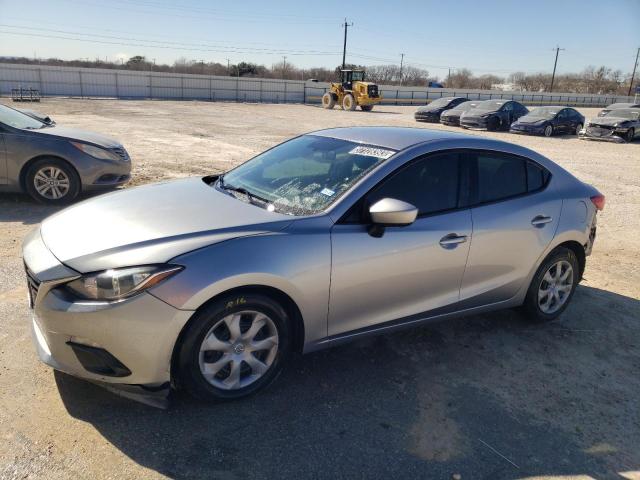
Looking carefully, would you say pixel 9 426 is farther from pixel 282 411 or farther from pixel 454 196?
pixel 454 196

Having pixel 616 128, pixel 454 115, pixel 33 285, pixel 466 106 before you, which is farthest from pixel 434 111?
pixel 33 285

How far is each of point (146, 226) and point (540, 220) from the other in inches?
118

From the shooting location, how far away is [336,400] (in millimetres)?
3137

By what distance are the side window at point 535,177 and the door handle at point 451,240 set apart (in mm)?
975

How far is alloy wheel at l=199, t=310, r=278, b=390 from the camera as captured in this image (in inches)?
112

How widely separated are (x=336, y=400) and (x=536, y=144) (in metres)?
19.3

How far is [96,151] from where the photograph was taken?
7309 millimetres

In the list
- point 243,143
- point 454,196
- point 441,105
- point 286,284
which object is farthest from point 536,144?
point 286,284

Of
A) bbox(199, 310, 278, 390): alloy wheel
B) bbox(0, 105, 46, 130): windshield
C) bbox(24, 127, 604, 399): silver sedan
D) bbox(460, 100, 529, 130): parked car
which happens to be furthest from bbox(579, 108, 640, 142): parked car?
bbox(199, 310, 278, 390): alloy wheel

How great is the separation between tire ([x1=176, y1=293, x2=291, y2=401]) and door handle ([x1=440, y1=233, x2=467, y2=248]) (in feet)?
4.05

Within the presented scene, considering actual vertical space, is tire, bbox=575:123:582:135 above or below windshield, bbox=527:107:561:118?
below

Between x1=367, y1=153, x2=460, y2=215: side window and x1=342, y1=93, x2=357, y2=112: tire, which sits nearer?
x1=367, y1=153, x2=460, y2=215: side window

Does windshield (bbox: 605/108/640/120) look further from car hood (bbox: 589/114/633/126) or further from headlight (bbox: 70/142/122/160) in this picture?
headlight (bbox: 70/142/122/160)

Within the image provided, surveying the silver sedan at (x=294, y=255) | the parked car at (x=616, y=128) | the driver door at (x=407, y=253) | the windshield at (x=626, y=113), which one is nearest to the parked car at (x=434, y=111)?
the parked car at (x=616, y=128)
